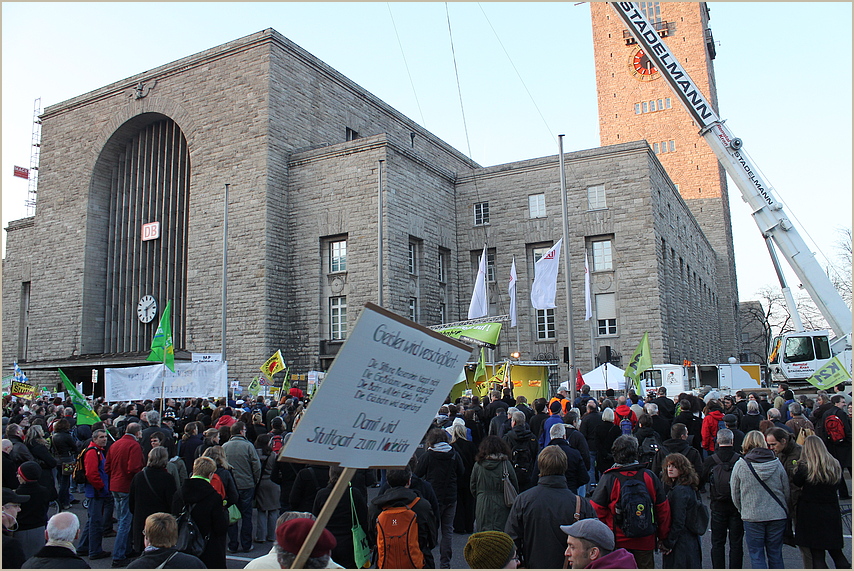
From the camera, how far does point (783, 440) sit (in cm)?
700

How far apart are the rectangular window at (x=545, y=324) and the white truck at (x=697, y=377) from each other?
5.67m

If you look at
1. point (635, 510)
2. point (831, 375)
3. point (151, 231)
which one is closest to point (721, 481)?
point (635, 510)

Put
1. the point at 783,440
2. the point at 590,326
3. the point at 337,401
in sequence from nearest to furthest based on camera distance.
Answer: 1. the point at 337,401
2. the point at 783,440
3. the point at 590,326

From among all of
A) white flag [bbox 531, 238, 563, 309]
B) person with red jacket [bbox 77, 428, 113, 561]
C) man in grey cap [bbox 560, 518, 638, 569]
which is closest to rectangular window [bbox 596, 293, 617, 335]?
white flag [bbox 531, 238, 563, 309]

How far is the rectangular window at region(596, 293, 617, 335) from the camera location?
31094 millimetres

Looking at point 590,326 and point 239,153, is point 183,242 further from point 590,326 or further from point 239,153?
point 590,326

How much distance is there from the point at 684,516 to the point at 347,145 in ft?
86.8

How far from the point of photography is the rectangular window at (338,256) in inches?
1198

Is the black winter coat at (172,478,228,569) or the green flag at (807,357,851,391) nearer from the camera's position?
the black winter coat at (172,478,228,569)

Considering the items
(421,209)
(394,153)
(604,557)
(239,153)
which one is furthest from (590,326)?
(604,557)

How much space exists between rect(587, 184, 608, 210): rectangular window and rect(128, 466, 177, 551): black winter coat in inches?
1074

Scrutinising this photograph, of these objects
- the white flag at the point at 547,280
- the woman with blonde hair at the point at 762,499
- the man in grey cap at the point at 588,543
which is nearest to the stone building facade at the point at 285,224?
the white flag at the point at 547,280

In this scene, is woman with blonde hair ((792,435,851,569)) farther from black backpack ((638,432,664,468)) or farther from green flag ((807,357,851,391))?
green flag ((807,357,851,391))

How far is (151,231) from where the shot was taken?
3481cm
